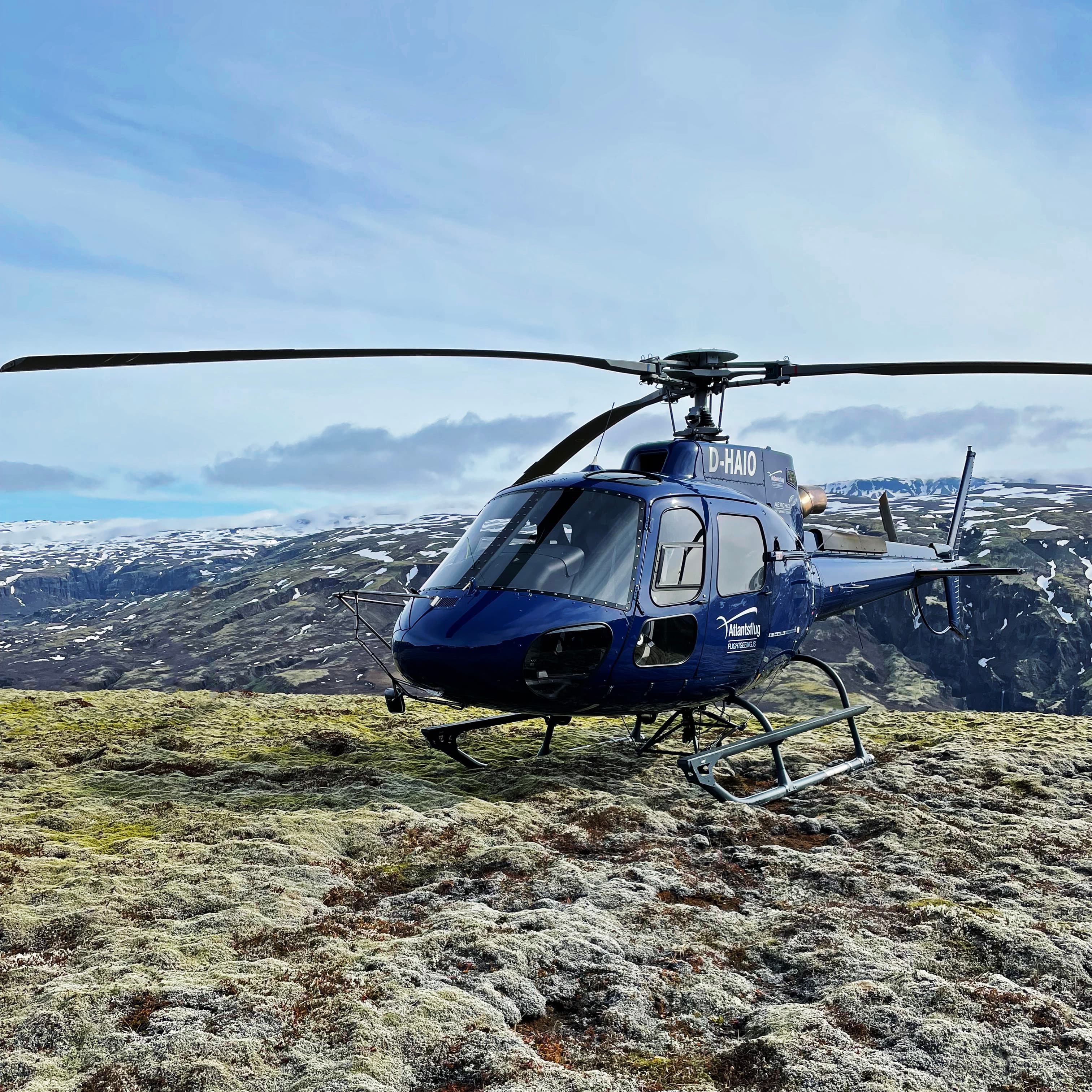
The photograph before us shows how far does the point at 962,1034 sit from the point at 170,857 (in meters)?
6.30

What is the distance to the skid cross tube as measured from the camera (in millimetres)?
10281

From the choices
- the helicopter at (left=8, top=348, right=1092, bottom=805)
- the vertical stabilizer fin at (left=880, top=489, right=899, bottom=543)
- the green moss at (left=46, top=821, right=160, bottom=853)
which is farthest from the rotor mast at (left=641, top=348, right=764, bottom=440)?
the green moss at (left=46, top=821, right=160, bottom=853)

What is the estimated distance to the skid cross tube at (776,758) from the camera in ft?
33.7

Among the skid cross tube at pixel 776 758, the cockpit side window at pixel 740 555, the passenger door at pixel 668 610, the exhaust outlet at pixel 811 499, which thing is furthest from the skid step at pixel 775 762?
the exhaust outlet at pixel 811 499

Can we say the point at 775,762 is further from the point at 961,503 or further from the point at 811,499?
the point at 961,503

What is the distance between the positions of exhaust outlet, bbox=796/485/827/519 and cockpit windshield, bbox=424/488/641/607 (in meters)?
5.47

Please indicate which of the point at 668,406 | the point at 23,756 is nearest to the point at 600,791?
the point at 668,406

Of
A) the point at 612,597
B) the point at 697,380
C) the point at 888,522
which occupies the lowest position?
the point at 612,597

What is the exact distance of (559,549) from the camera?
32.4 feet

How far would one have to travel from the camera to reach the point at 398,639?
9.97 metres

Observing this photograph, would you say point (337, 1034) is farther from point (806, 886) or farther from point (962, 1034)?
point (806, 886)

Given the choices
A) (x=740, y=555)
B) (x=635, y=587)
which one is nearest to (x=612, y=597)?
(x=635, y=587)

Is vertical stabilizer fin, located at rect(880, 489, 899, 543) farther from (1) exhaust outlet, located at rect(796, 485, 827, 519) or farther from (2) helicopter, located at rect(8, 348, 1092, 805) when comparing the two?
(2) helicopter, located at rect(8, 348, 1092, 805)

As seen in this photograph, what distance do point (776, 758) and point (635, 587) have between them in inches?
129
